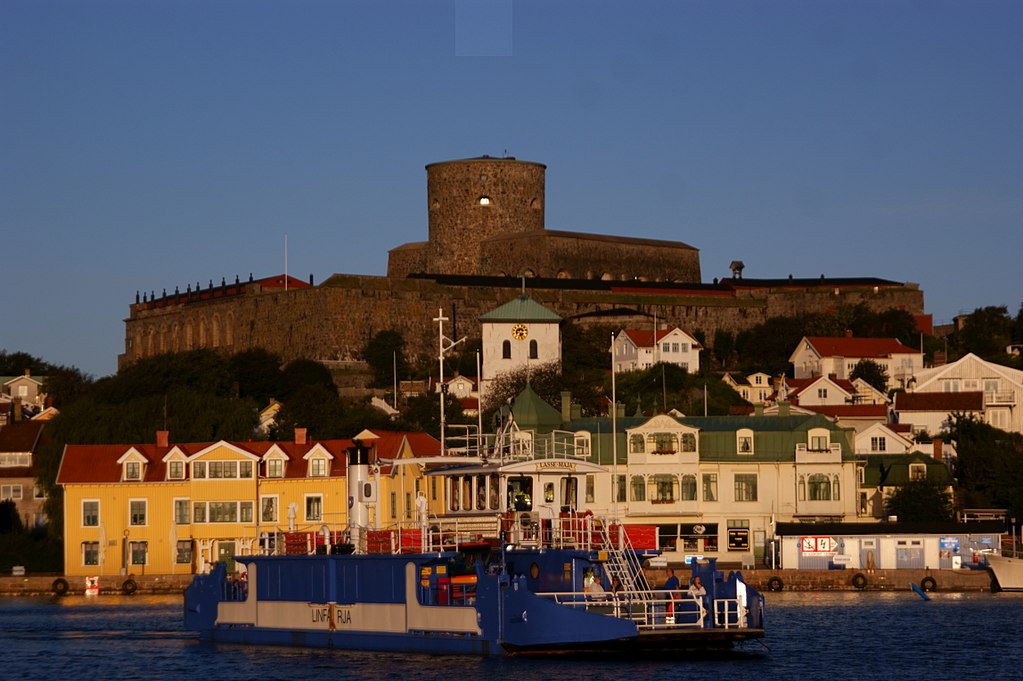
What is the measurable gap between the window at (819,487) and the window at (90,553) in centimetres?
2836

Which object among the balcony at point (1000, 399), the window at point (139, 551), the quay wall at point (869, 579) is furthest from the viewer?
the balcony at point (1000, 399)

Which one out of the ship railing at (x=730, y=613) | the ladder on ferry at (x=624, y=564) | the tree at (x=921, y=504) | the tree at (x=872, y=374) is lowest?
the ship railing at (x=730, y=613)

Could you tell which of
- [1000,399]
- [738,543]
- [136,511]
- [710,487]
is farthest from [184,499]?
[1000,399]

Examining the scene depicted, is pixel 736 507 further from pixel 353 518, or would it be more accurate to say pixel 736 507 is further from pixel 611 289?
pixel 611 289

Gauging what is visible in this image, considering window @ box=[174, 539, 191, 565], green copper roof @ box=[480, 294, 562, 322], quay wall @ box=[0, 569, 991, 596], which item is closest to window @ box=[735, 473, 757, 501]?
quay wall @ box=[0, 569, 991, 596]

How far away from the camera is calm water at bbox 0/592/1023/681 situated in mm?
49250

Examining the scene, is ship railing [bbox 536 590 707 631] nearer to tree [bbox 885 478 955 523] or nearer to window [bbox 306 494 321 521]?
window [bbox 306 494 321 521]

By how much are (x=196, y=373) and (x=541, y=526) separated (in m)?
76.7

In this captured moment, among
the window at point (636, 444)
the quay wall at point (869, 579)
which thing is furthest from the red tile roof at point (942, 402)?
the quay wall at point (869, 579)

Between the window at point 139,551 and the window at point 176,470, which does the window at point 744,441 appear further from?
the window at point 139,551

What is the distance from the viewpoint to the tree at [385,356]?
14688cm

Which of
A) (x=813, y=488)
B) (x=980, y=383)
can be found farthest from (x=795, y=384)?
(x=813, y=488)

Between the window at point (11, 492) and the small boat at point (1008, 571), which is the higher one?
the window at point (11, 492)

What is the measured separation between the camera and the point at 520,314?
445 ft
